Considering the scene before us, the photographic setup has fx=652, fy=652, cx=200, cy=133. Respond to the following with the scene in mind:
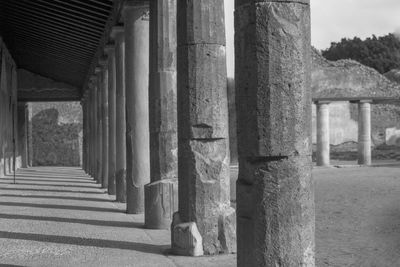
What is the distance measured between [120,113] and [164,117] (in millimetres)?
4136

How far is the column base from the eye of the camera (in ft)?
25.8

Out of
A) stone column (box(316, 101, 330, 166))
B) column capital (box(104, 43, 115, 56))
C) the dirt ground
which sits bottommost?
the dirt ground

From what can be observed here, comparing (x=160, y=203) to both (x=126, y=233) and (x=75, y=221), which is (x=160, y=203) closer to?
(x=126, y=233)

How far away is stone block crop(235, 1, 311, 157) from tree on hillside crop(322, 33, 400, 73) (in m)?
51.9

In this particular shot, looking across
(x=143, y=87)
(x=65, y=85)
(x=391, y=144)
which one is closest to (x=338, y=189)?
(x=143, y=87)

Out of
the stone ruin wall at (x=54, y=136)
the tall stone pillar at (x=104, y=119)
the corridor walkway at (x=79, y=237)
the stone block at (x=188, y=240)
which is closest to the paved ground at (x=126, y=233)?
the corridor walkway at (x=79, y=237)

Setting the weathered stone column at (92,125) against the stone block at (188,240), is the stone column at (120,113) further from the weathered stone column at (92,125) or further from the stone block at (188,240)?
the weathered stone column at (92,125)

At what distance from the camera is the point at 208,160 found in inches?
248

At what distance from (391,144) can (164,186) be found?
1071 inches

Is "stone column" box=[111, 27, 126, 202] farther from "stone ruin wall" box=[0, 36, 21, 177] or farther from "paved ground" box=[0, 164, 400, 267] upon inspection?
"stone ruin wall" box=[0, 36, 21, 177]

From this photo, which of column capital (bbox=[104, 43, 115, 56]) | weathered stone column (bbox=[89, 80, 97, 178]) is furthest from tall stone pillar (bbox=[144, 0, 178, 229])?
weathered stone column (bbox=[89, 80, 97, 178])

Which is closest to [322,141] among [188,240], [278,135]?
[188,240]

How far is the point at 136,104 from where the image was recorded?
9797mm

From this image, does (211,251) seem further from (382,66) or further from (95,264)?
Result: (382,66)
